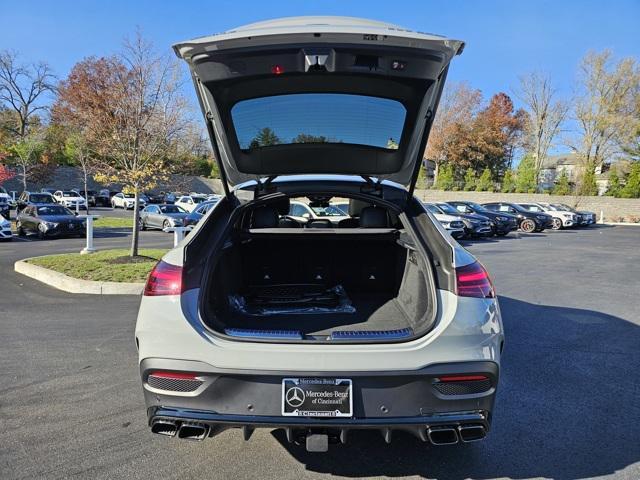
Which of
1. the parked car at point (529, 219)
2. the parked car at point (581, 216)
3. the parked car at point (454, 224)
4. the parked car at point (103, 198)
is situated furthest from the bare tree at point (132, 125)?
the parked car at point (103, 198)

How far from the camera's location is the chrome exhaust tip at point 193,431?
2201 millimetres

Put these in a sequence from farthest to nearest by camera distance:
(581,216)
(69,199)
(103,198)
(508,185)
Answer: (103,198), (508,185), (69,199), (581,216)

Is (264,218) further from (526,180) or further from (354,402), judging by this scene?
(526,180)

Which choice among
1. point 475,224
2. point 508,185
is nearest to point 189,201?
point 475,224

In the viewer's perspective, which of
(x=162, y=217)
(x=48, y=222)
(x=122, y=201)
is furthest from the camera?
(x=122, y=201)

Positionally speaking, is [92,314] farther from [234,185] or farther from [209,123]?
[209,123]

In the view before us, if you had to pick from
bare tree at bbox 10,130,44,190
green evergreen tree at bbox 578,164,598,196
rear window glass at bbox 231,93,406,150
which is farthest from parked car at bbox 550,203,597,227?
bare tree at bbox 10,130,44,190

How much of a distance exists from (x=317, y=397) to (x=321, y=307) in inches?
54.0

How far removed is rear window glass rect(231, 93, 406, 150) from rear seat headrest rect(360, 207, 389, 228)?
717 millimetres

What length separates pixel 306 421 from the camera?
215cm

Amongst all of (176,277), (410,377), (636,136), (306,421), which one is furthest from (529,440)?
(636,136)

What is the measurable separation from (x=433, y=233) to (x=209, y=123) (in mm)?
1688

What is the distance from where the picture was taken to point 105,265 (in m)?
8.67

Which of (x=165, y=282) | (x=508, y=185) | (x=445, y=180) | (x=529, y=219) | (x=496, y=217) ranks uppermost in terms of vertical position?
(x=445, y=180)
